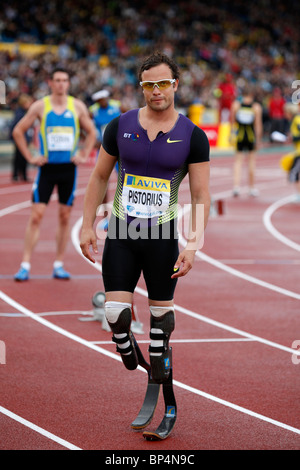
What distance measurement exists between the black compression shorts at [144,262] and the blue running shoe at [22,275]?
456 cm

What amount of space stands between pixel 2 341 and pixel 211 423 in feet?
8.02

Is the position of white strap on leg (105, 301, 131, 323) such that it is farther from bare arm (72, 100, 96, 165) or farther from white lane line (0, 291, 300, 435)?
bare arm (72, 100, 96, 165)

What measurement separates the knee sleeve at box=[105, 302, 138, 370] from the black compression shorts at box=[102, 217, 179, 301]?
0.11 m

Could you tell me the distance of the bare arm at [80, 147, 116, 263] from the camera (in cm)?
483

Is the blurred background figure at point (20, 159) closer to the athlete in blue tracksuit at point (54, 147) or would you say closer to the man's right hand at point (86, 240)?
the athlete in blue tracksuit at point (54, 147)

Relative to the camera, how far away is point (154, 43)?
1437 inches

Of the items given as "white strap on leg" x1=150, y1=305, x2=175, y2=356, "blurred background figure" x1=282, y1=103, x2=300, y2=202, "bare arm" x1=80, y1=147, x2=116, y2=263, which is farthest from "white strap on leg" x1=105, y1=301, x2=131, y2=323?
"blurred background figure" x1=282, y1=103, x2=300, y2=202

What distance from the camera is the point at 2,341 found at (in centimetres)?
683

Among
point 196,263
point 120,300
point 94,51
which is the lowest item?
point 196,263

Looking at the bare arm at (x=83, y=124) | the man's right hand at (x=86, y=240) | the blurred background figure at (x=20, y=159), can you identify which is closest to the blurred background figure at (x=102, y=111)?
the bare arm at (x=83, y=124)

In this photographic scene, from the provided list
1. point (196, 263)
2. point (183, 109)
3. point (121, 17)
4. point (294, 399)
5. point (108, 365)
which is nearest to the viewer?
point (294, 399)

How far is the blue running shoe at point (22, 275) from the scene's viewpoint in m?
9.20

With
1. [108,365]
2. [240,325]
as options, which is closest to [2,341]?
[108,365]
